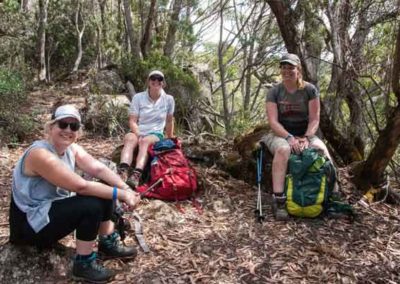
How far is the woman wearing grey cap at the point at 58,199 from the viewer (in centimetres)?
293

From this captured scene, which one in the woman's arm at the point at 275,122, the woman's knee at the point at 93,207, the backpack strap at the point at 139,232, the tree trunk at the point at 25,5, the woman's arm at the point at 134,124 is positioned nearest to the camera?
the woman's knee at the point at 93,207

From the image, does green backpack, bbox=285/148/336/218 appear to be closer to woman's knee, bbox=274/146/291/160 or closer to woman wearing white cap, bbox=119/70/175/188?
woman's knee, bbox=274/146/291/160

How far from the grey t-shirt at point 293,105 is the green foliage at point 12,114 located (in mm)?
4056

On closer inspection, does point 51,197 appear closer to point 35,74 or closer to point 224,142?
point 224,142

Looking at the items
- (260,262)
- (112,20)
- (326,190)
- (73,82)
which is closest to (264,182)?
(326,190)

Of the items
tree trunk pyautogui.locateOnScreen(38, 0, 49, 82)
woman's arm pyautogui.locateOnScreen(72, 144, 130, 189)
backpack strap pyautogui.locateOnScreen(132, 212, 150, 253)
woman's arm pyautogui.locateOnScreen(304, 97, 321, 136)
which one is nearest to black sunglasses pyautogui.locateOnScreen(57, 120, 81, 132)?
woman's arm pyautogui.locateOnScreen(72, 144, 130, 189)

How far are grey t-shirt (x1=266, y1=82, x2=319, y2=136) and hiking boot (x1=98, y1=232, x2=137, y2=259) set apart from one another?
2.19 meters

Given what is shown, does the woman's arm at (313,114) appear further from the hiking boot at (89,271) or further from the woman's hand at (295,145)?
the hiking boot at (89,271)

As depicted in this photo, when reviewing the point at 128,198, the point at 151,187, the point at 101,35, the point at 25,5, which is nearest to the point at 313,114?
the point at 151,187

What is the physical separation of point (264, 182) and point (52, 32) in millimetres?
11676

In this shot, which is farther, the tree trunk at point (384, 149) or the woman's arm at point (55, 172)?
the tree trunk at point (384, 149)

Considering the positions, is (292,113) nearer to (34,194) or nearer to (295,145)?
(295,145)

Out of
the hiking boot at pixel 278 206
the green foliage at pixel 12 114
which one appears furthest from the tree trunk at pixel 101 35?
the hiking boot at pixel 278 206

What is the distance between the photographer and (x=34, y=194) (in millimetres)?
3021
